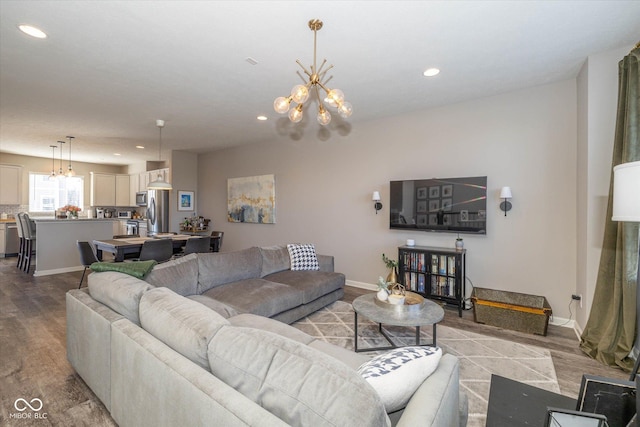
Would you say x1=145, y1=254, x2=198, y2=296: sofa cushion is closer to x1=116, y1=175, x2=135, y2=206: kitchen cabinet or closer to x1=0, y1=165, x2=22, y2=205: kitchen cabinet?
x1=116, y1=175, x2=135, y2=206: kitchen cabinet

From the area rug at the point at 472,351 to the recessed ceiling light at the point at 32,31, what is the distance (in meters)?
3.45

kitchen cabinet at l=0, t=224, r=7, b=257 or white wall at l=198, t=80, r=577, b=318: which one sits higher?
white wall at l=198, t=80, r=577, b=318

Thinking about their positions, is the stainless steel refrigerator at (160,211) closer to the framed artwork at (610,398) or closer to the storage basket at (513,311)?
the storage basket at (513,311)

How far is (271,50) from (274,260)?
2411mm

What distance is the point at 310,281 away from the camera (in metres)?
3.47

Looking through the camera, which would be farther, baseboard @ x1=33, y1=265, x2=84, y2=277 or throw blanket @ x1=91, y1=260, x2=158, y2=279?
baseboard @ x1=33, y1=265, x2=84, y2=277

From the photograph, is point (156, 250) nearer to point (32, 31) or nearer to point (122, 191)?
point (32, 31)

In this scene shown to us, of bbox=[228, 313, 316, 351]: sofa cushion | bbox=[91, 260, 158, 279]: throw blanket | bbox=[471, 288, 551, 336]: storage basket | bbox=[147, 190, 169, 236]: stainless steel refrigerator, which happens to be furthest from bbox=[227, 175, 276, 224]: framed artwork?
bbox=[471, 288, 551, 336]: storage basket

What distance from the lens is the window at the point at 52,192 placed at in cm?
815

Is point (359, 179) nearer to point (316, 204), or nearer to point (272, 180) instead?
point (316, 204)

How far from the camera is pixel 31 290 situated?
4441 millimetres

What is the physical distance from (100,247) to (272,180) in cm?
305

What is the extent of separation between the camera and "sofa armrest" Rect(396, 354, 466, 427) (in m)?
0.92

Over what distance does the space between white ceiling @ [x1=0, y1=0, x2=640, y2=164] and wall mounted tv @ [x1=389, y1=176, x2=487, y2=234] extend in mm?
1108
